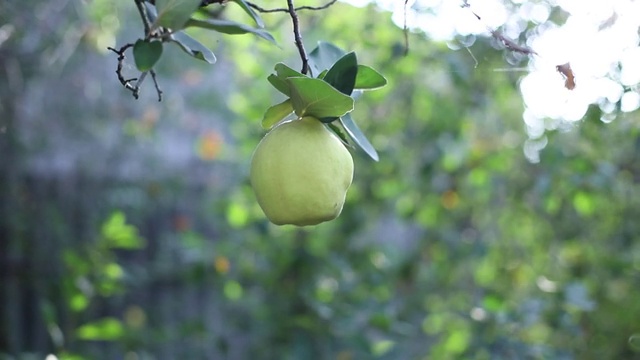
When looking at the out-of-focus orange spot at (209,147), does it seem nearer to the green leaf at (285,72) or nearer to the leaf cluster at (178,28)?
the leaf cluster at (178,28)

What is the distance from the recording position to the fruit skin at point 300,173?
0.70 meters

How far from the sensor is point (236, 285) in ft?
7.12

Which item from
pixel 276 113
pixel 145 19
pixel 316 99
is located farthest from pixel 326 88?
pixel 145 19

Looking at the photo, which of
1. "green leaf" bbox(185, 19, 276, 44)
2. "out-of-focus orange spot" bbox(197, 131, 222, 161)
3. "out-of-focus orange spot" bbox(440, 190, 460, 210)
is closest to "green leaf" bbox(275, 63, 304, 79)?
"green leaf" bbox(185, 19, 276, 44)

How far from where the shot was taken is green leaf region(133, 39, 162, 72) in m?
0.77

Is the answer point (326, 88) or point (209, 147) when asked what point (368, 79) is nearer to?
point (326, 88)

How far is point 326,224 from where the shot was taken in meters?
2.31

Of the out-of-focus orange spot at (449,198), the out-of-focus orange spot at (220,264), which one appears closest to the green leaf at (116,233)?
the out-of-focus orange spot at (220,264)

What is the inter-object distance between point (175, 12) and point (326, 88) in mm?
190

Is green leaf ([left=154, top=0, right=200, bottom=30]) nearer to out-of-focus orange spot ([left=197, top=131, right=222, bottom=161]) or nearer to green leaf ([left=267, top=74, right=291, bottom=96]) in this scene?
green leaf ([left=267, top=74, right=291, bottom=96])

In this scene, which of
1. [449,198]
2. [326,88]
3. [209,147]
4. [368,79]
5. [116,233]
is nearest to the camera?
[326,88]

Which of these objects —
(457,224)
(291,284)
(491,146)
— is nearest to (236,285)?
(291,284)

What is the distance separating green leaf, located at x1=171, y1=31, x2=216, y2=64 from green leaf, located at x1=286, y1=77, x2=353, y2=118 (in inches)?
4.8

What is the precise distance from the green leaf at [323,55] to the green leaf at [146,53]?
16cm
